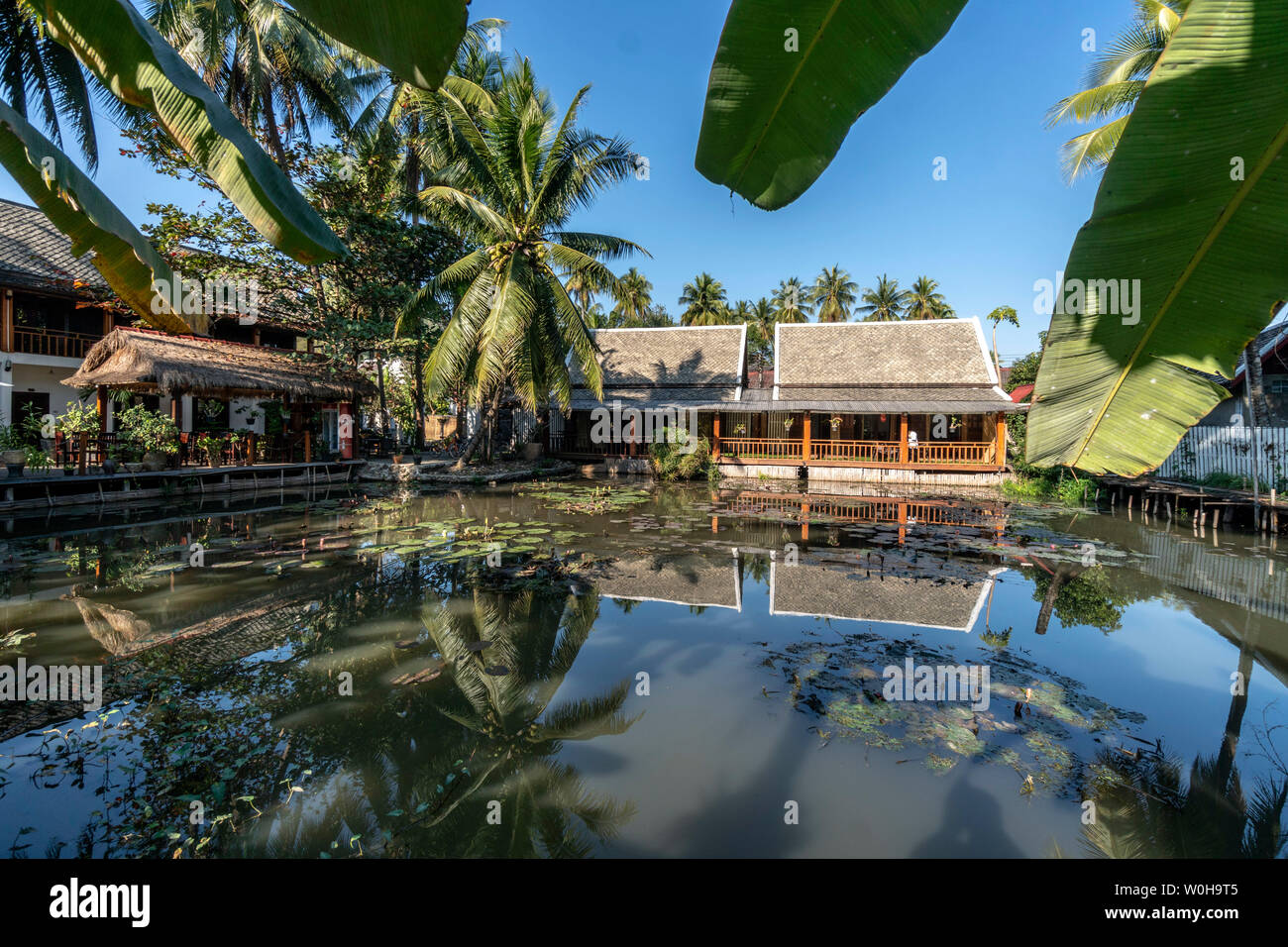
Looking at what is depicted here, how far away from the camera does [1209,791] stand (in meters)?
2.96

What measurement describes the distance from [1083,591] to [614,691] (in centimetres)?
604

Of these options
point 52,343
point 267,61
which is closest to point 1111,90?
→ point 267,61

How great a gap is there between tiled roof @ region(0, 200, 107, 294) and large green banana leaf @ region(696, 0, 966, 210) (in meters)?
20.3

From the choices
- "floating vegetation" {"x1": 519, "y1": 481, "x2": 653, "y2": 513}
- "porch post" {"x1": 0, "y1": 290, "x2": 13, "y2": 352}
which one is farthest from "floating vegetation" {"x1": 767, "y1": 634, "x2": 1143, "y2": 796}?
"porch post" {"x1": 0, "y1": 290, "x2": 13, "y2": 352}

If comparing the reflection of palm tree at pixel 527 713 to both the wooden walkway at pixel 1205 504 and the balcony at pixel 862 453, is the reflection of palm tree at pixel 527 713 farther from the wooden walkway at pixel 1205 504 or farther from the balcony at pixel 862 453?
the balcony at pixel 862 453

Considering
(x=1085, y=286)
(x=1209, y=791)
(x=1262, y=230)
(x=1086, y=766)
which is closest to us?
(x=1262, y=230)

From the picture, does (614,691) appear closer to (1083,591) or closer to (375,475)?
(1083,591)

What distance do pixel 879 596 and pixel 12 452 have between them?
15340mm

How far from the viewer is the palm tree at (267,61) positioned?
534 inches

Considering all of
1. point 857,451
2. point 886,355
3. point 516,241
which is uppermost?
point 516,241

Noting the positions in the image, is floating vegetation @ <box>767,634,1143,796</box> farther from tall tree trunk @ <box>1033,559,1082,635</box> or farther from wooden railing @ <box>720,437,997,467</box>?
wooden railing @ <box>720,437,997,467</box>

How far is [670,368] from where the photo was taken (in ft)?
75.4

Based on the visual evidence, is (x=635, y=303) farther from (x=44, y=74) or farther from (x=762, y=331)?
(x=44, y=74)
